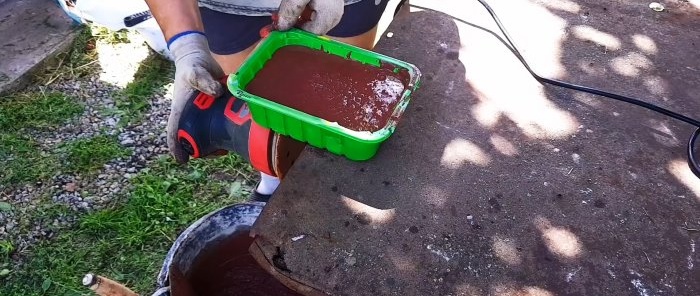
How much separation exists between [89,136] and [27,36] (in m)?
0.72

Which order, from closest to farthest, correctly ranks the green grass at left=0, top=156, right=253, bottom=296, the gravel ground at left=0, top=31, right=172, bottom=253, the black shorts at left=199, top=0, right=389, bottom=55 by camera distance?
the black shorts at left=199, top=0, right=389, bottom=55, the green grass at left=0, top=156, right=253, bottom=296, the gravel ground at left=0, top=31, right=172, bottom=253

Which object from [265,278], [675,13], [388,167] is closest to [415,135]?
[388,167]

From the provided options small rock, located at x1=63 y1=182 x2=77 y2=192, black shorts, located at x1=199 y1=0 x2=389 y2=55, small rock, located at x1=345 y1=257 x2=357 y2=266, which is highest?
small rock, located at x1=345 y1=257 x2=357 y2=266

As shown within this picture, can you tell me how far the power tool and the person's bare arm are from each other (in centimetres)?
21

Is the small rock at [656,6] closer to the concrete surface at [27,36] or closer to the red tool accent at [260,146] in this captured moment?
the red tool accent at [260,146]

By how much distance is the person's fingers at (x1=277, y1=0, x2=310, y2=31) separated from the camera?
130 centimetres

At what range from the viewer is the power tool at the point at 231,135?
1290 mm

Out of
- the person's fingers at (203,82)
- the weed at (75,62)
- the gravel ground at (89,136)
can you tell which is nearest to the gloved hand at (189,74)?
the person's fingers at (203,82)

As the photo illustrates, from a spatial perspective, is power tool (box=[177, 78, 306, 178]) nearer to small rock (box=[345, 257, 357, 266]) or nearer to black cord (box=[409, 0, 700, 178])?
small rock (box=[345, 257, 357, 266])

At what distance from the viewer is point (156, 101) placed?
2654mm

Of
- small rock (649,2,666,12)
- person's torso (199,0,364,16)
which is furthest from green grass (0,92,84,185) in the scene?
small rock (649,2,666,12)

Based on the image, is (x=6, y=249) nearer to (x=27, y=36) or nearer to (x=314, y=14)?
(x=27, y=36)

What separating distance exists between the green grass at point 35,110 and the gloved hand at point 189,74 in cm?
129

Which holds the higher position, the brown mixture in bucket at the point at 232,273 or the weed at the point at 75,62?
the brown mixture in bucket at the point at 232,273
